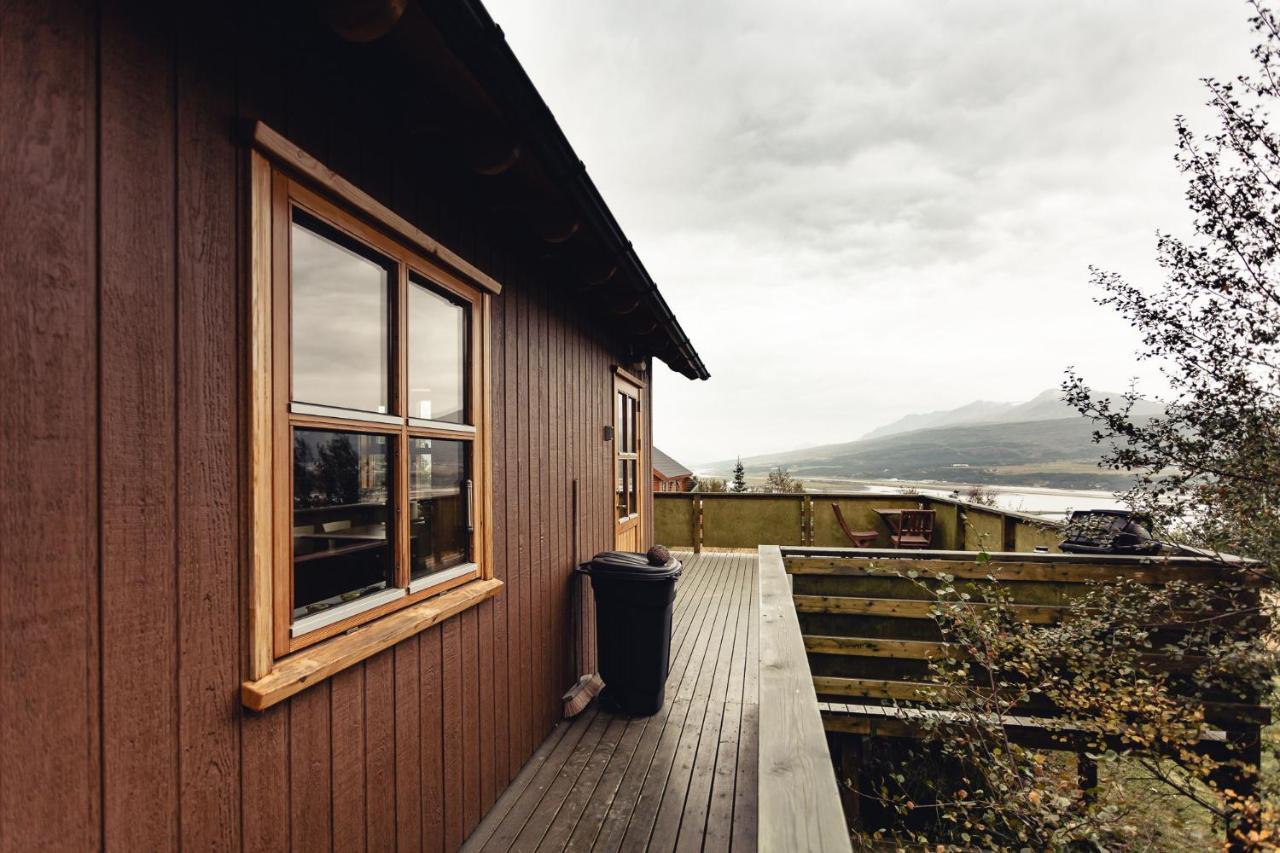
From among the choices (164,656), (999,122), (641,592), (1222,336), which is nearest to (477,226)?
(164,656)

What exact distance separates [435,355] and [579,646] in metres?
2.49

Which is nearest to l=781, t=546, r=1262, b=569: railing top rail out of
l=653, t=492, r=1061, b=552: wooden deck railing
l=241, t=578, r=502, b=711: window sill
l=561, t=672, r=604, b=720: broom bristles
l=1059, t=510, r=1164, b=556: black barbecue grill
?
l=1059, t=510, r=1164, b=556: black barbecue grill

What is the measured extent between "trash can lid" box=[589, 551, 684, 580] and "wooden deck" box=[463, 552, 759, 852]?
3.06ft

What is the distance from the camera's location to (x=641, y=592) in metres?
3.28

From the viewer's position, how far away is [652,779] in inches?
108

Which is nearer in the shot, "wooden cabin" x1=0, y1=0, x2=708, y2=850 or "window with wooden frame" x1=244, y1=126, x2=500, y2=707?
"wooden cabin" x1=0, y1=0, x2=708, y2=850

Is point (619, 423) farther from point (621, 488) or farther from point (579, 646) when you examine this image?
point (579, 646)

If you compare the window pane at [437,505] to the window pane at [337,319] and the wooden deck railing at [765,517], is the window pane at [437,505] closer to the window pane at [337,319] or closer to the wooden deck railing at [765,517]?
the window pane at [337,319]

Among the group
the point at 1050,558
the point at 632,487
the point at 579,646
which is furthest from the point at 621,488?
the point at 1050,558

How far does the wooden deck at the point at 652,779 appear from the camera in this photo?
7.64 ft

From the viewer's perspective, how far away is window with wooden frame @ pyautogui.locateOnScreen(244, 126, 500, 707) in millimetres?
1393

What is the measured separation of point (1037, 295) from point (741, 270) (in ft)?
102

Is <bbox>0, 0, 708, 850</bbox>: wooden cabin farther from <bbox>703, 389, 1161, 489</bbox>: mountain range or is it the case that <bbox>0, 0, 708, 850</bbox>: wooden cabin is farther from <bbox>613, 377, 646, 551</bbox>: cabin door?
<bbox>703, 389, 1161, 489</bbox>: mountain range

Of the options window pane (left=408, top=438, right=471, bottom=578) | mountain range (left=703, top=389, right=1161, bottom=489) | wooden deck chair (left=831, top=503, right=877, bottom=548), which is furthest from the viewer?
mountain range (left=703, top=389, right=1161, bottom=489)
